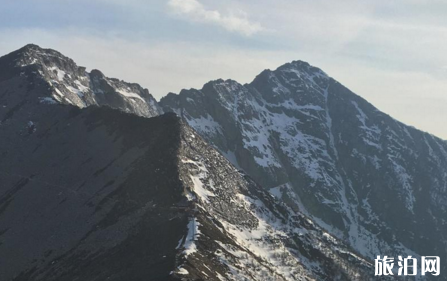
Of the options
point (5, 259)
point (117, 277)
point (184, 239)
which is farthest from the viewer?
point (5, 259)

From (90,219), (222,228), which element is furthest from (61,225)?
(222,228)

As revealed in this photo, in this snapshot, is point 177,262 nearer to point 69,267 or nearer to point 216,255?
point 216,255

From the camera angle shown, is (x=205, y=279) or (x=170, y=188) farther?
(x=170, y=188)

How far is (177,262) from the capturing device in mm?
133375

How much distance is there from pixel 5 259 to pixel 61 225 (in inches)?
782

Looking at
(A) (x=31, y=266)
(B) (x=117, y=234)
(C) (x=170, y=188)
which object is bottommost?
(A) (x=31, y=266)

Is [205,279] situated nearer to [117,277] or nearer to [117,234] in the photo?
[117,277]

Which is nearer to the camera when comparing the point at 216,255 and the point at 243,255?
the point at 216,255

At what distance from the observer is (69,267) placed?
535 ft

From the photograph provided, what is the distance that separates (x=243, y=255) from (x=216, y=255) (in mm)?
20301

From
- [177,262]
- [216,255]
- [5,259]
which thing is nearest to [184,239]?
[216,255]

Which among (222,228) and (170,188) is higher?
(170,188)

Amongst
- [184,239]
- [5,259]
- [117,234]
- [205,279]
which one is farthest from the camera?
[5,259]

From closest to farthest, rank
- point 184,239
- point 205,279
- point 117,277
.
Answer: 1. point 205,279
2. point 117,277
3. point 184,239
